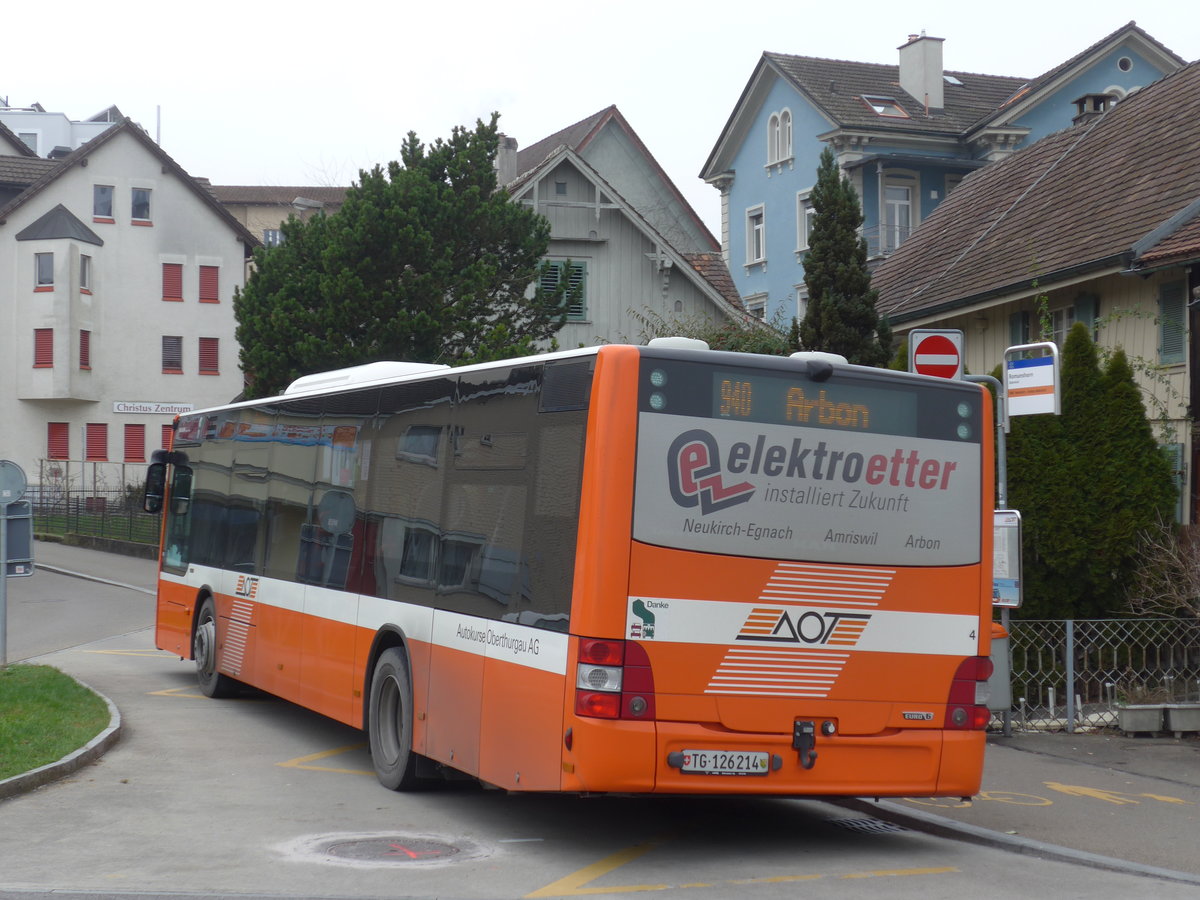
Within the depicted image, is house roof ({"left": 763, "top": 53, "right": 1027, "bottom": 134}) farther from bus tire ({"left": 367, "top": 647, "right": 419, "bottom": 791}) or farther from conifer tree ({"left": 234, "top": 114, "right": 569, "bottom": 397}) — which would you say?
bus tire ({"left": 367, "top": 647, "right": 419, "bottom": 791})

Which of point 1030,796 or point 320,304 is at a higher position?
point 320,304

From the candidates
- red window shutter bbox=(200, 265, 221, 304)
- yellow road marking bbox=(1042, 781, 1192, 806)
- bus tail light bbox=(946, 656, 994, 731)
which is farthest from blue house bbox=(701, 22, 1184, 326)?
bus tail light bbox=(946, 656, 994, 731)

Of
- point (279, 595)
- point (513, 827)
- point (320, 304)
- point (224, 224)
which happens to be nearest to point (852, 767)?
point (513, 827)

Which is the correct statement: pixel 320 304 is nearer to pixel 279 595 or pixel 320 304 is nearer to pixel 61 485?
pixel 279 595

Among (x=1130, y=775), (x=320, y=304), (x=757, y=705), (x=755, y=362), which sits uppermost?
(x=320, y=304)

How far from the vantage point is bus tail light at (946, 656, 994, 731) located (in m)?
9.09

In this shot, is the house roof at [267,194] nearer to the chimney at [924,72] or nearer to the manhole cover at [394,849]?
the chimney at [924,72]

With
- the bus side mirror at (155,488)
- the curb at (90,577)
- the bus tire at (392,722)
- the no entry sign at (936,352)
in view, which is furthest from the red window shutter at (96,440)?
the bus tire at (392,722)

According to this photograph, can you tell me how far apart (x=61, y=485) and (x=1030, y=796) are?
159 ft

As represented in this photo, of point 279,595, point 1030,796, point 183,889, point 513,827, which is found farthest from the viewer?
point 279,595

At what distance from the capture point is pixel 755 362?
873 centimetres

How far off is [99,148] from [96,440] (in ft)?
37.2

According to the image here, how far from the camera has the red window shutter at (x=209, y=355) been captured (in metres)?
64.3

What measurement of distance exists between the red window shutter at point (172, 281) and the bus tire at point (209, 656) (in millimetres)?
49362
